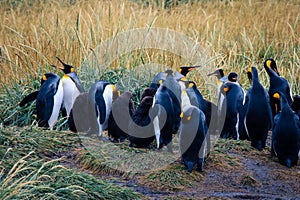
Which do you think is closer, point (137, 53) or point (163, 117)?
point (163, 117)

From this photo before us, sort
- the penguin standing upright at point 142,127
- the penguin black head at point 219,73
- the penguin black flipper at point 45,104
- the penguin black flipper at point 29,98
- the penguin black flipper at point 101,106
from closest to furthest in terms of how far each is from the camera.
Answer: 1. the penguin standing upright at point 142,127
2. the penguin black flipper at point 101,106
3. the penguin black flipper at point 45,104
4. the penguin black flipper at point 29,98
5. the penguin black head at point 219,73

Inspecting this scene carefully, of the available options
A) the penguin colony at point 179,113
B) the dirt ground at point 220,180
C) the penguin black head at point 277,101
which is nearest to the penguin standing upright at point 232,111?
the penguin colony at point 179,113

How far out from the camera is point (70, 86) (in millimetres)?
7395

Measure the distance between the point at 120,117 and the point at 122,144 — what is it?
429mm

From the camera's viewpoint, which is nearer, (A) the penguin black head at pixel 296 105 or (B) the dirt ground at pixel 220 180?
(B) the dirt ground at pixel 220 180

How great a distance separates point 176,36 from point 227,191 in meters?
4.42

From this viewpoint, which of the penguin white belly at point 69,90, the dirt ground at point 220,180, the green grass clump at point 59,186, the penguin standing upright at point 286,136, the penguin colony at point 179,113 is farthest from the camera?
the penguin white belly at point 69,90

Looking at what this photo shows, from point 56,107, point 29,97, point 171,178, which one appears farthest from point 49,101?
point 171,178

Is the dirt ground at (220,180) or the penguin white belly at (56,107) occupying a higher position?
the penguin white belly at (56,107)

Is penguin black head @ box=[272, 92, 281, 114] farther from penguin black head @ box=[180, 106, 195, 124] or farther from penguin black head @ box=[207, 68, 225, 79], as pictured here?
penguin black head @ box=[207, 68, 225, 79]

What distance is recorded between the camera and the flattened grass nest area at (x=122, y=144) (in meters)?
4.79

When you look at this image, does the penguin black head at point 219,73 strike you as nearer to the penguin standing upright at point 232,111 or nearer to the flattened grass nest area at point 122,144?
the flattened grass nest area at point 122,144

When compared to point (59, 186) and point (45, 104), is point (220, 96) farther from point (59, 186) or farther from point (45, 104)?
point (59, 186)

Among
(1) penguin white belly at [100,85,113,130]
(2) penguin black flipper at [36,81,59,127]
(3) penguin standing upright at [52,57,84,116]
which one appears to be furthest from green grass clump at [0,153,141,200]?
(3) penguin standing upright at [52,57,84,116]
